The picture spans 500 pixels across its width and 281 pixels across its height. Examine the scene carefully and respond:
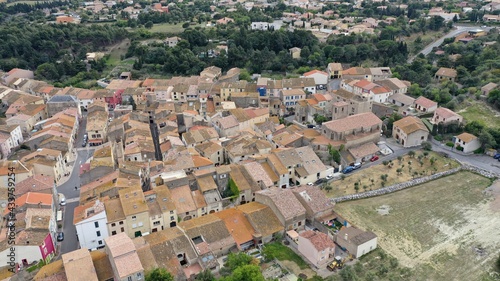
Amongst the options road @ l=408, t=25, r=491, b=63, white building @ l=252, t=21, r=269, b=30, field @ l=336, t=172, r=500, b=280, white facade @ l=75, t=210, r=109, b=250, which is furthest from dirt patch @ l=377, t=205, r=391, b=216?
white building @ l=252, t=21, r=269, b=30

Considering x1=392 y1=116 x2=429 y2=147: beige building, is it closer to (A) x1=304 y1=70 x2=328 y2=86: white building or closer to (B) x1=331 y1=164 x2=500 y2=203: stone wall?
(B) x1=331 y1=164 x2=500 y2=203: stone wall

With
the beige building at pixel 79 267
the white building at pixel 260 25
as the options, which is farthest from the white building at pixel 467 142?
the white building at pixel 260 25

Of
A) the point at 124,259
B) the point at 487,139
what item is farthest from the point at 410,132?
the point at 124,259

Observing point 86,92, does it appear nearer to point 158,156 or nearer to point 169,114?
point 169,114

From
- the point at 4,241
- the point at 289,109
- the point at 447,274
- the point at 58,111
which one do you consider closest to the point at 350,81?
the point at 289,109

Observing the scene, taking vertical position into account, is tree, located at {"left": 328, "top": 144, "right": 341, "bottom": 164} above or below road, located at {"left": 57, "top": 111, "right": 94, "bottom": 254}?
above

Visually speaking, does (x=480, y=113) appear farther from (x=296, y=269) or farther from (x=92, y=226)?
(x=92, y=226)
